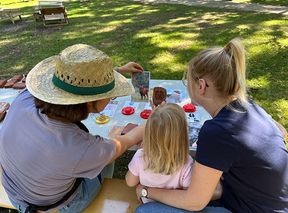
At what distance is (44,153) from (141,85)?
1.28 metres

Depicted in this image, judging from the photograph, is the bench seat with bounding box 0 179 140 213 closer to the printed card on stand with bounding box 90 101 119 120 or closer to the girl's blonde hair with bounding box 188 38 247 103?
the printed card on stand with bounding box 90 101 119 120

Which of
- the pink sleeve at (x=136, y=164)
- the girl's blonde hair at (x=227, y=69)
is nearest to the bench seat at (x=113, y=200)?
the pink sleeve at (x=136, y=164)

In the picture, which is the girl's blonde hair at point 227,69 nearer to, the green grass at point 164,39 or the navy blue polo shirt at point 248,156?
the navy blue polo shirt at point 248,156

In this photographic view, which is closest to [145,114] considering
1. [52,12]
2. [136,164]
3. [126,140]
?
[126,140]

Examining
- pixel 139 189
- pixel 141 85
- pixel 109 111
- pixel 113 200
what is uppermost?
pixel 141 85

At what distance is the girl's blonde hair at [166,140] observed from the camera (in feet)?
5.91

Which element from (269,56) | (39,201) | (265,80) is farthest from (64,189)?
(269,56)

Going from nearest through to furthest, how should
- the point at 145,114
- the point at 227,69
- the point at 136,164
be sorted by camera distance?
the point at 227,69 → the point at 136,164 → the point at 145,114

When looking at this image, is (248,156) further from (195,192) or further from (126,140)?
(126,140)

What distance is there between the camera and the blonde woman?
163 centimetres

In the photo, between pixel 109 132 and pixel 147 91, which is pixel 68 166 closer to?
pixel 109 132

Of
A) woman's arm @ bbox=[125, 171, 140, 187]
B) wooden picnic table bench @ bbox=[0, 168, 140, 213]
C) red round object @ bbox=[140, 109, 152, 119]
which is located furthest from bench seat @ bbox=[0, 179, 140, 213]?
red round object @ bbox=[140, 109, 152, 119]

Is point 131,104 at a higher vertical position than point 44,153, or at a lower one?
lower

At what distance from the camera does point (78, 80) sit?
176 centimetres
